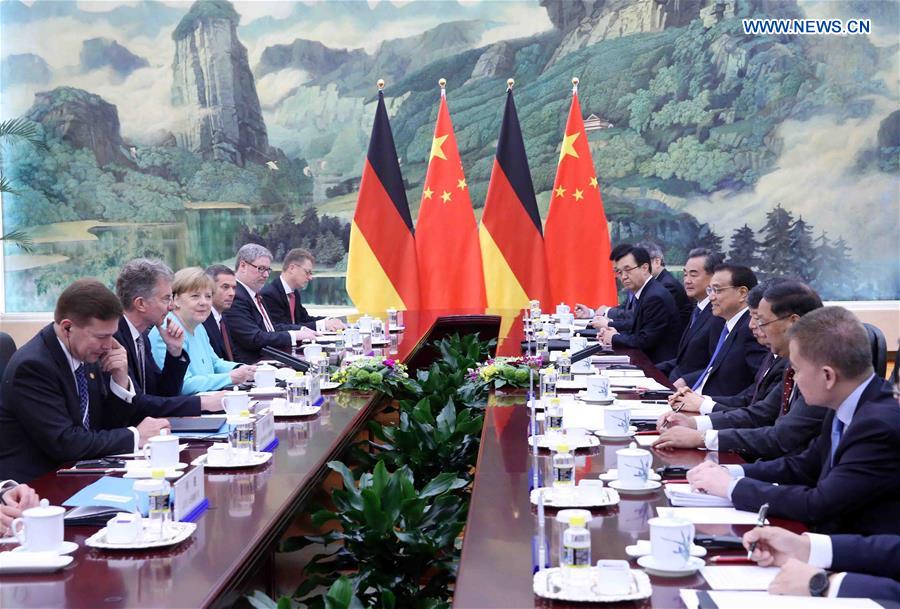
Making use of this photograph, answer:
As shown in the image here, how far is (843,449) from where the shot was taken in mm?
2324

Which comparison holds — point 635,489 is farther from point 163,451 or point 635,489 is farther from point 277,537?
point 163,451

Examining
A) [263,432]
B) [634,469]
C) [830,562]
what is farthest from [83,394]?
[830,562]

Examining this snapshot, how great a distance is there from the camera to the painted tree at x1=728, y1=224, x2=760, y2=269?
31.2 feet

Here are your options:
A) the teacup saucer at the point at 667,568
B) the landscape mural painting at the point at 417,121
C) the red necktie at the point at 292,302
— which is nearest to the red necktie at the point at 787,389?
the teacup saucer at the point at 667,568

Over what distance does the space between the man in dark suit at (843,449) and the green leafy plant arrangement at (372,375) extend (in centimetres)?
205

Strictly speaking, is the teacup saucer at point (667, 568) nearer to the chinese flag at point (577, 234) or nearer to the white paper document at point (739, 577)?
the white paper document at point (739, 577)

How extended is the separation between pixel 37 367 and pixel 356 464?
1.76m

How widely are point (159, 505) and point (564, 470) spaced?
941 mm

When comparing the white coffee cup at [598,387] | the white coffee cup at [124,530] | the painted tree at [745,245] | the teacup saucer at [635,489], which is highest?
the painted tree at [745,245]

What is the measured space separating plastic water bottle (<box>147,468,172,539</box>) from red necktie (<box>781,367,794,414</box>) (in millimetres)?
2060

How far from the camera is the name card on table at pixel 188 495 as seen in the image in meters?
2.21

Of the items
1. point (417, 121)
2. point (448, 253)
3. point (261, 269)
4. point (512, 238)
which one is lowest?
point (261, 269)

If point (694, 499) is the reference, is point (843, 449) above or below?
above

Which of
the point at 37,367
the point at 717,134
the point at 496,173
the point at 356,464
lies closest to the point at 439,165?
the point at 496,173
